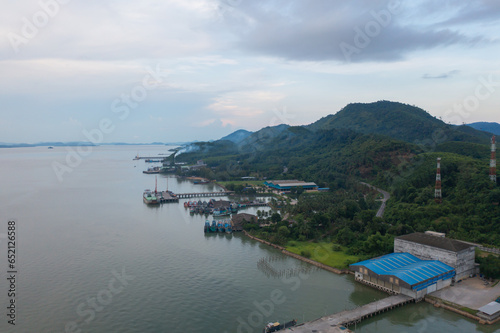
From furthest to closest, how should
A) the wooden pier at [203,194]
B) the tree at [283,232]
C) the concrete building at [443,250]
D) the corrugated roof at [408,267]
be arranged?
the wooden pier at [203,194]
the tree at [283,232]
the concrete building at [443,250]
the corrugated roof at [408,267]

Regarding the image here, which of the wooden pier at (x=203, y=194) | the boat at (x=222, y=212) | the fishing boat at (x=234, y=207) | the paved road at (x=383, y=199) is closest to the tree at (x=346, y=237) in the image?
the paved road at (x=383, y=199)

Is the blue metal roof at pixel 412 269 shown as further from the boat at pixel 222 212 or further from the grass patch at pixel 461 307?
the boat at pixel 222 212

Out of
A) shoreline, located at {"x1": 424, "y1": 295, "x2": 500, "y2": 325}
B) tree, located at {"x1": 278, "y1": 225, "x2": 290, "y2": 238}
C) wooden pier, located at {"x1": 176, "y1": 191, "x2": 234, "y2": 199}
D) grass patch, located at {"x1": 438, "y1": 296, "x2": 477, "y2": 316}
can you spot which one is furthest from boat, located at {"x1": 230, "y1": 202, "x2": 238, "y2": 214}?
grass patch, located at {"x1": 438, "y1": 296, "x2": 477, "y2": 316}

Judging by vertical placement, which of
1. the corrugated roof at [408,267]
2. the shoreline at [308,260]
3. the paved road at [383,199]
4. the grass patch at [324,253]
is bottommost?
the shoreline at [308,260]

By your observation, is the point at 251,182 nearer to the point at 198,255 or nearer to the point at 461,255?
the point at 198,255

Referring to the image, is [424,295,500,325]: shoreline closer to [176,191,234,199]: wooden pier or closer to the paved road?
the paved road

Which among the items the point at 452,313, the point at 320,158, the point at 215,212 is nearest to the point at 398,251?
the point at 452,313
